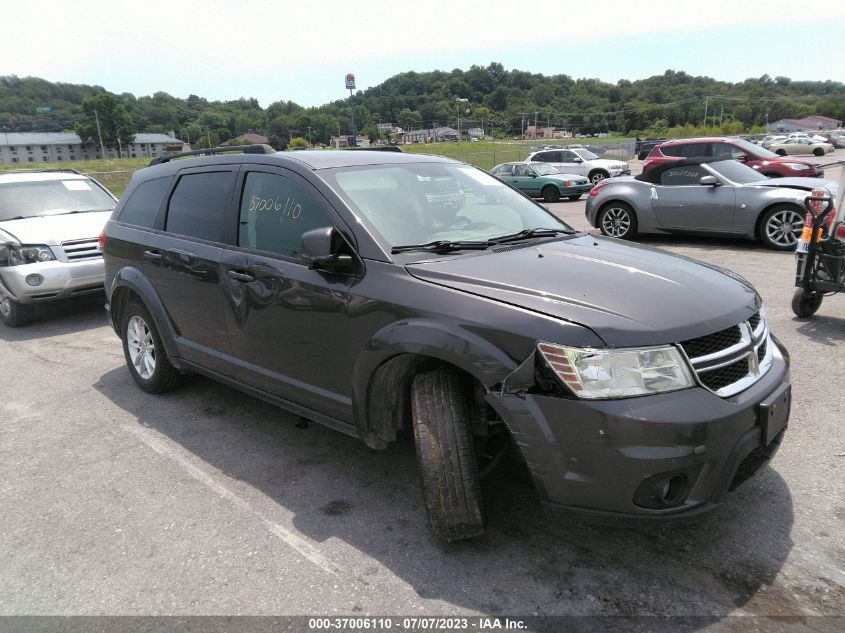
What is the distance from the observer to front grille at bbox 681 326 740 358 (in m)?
2.42

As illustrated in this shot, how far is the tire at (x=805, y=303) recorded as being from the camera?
589cm

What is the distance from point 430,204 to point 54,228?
6.19 meters

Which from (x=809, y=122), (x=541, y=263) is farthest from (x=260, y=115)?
(x=541, y=263)

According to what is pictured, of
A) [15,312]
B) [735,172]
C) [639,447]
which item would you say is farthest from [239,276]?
[735,172]

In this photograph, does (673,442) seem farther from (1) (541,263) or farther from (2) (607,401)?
(1) (541,263)

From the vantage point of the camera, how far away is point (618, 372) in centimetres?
231

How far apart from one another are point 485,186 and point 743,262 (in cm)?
649

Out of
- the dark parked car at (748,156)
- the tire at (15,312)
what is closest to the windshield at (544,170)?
the dark parked car at (748,156)

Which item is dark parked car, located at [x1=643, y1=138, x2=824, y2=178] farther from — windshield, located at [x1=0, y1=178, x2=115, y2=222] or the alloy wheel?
the alloy wheel

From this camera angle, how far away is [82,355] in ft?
20.5

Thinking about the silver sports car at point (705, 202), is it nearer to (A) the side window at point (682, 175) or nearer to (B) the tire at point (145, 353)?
(A) the side window at point (682, 175)

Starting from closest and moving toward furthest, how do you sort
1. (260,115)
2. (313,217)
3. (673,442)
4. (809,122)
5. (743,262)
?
(673,442) < (313,217) < (743,262) < (260,115) < (809,122)

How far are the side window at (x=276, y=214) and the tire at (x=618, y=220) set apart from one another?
866cm

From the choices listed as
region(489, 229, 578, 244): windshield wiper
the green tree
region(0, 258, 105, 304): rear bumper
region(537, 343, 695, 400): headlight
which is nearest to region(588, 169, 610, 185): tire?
region(0, 258, 105, 304): rear bumper
